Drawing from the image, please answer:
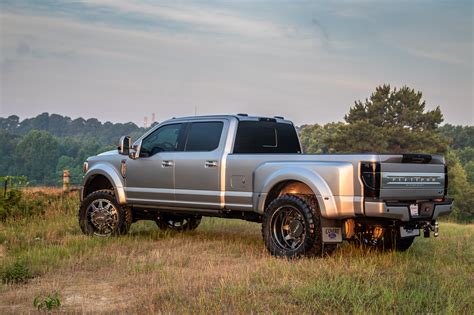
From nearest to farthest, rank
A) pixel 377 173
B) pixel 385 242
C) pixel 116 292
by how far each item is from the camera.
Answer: pixel 116 292 → pixel 377 173 → pixel 385 242

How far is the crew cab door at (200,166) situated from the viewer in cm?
962

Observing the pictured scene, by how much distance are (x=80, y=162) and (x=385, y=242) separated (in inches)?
4057

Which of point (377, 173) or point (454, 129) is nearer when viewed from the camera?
point (377, 173)

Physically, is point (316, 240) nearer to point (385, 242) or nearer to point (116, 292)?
point (385, 242)

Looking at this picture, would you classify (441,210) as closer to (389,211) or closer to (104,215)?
(389,211)

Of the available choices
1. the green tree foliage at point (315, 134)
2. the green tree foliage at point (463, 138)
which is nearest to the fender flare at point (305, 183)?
the green tree foliage at point (315, 134)

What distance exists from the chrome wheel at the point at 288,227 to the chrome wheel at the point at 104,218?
346 cm

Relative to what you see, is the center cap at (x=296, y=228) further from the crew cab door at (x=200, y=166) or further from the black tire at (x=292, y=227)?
the crew cab door at (x=200, y=166)

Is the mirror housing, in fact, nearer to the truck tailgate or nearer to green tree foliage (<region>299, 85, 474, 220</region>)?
the truck tailgate

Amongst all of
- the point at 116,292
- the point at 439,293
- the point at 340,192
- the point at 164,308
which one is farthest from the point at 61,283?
the point at 439,293

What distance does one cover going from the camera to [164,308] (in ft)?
18.6

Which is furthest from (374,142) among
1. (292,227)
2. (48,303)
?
(48,303)

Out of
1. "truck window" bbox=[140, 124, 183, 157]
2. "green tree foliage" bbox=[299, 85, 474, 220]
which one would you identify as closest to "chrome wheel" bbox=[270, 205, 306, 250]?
"truck window" bbox=[140, 124, 183, 157]

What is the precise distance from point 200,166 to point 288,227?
6.13 ft
